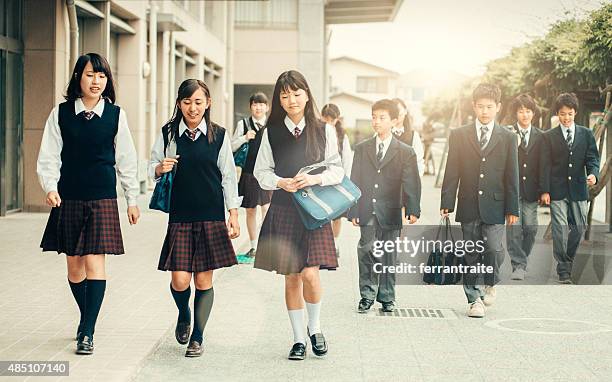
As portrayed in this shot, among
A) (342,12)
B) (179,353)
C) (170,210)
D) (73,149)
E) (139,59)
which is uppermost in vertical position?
(342,12)

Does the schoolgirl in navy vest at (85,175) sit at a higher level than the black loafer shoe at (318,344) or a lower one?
higher

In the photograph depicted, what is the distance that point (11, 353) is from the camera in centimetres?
595

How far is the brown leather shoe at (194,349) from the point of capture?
615 centimetres

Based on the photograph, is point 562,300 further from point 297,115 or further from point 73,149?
point 73,149

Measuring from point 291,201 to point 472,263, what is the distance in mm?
2418

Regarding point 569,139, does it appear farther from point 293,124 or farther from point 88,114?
point 88,114

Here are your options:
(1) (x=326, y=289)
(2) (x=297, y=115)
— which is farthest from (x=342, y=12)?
(2) (x=297, y=115)

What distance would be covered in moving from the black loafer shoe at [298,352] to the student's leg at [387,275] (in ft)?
6.27

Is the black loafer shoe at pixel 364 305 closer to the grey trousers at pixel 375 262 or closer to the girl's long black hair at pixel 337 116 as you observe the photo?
the grey trousers at pixel 375 262

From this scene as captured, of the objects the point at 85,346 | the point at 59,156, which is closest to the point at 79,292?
the point at 85,346

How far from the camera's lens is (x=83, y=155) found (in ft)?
19.9

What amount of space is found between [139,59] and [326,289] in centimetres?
1176

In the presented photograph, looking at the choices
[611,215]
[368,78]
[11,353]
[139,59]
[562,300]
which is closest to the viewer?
[11,353]

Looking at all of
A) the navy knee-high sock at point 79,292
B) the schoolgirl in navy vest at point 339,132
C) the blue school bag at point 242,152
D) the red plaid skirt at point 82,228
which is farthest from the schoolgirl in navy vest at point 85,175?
the schoolgirl in navy vest at point 339,132
